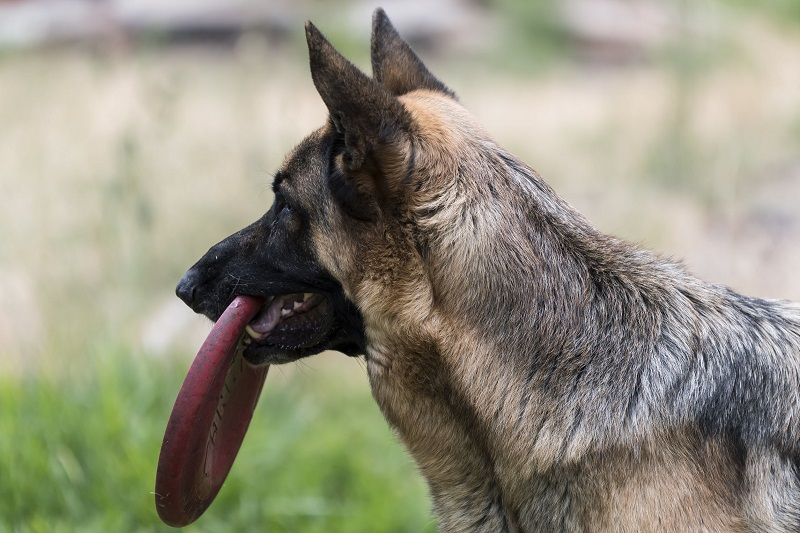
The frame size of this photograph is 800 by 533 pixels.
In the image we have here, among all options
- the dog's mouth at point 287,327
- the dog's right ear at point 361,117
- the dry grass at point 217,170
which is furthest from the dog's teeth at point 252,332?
the dry grass at point 217,170

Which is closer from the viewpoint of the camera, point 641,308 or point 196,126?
point 641,308

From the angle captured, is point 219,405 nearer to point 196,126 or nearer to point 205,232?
point 205,232

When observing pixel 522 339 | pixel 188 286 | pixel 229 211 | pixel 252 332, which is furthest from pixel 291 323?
pixel 229 211

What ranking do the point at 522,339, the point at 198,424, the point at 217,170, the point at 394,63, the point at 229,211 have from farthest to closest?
the point at 217,170 < the point at 229,211 < the point at 394,63 < the point at 198,424 < the point at 522,339

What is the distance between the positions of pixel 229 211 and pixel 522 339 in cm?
519

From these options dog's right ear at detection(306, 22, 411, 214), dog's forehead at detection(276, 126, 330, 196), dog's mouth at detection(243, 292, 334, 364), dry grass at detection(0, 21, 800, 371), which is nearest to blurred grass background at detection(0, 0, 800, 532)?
dry grass at detection(0, 21, 800, 371)

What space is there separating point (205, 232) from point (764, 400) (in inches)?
216

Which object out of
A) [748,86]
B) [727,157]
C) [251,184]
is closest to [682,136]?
[727,157]

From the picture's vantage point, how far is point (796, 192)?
371 inches

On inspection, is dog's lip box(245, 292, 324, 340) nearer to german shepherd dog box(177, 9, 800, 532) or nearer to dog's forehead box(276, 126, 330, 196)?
german shepherd dog box(177, 9, 800, 532)

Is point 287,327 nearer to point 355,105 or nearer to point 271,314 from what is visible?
point 271,314

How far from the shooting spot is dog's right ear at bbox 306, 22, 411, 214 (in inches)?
110

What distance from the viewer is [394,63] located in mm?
3662

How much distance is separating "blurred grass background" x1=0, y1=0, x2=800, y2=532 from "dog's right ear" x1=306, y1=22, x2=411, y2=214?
1.78 metres
